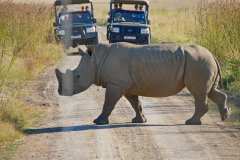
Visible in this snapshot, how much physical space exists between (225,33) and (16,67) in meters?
5.54

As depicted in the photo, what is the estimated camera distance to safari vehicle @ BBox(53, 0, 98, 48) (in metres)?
36.8

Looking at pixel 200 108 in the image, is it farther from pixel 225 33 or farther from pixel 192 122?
pixel 225 33

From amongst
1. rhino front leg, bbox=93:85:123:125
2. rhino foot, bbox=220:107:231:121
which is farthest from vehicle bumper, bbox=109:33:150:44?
rhino front leg, bbox=93:85:123:125

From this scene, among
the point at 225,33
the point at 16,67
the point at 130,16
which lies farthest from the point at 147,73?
the point at 130,16

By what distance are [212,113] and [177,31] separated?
28.4m

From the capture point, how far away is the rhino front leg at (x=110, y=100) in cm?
1492

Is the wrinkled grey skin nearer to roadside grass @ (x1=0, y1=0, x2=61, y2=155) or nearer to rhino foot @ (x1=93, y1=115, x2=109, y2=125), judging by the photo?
rhino foot @ (x1=93, y1=115, x2=109, y2=125)

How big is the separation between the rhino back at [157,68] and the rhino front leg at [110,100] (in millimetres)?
370

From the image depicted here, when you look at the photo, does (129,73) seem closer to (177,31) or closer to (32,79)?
(32,79)

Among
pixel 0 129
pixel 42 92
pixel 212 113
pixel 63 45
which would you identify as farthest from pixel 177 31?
pixel 0 129

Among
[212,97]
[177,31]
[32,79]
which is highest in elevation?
[212,97]

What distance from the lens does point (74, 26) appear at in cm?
3750

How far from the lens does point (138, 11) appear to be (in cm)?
3809

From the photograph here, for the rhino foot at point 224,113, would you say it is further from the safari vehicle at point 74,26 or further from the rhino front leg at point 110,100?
the safari vehicle at point 74,26
